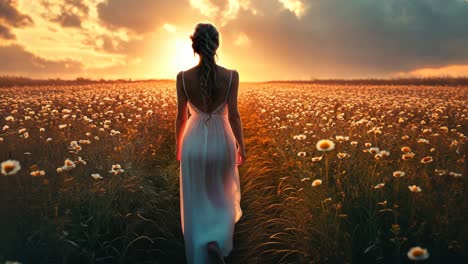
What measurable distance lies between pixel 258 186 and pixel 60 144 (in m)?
3.08

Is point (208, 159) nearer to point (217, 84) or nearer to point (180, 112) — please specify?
point (180, 112)

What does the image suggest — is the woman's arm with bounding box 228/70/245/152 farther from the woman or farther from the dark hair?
the dark hair

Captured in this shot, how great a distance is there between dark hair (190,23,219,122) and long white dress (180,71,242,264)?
0.32m

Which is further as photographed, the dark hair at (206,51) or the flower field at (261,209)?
the dark hair at (206,51)

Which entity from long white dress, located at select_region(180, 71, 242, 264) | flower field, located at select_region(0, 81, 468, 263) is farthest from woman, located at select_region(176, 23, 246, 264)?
flower field, located at select_region(0, 81, 468, 263)

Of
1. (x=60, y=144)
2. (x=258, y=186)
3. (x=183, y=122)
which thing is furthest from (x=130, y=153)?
(x=183, y=122)

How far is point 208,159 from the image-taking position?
15.0 ft

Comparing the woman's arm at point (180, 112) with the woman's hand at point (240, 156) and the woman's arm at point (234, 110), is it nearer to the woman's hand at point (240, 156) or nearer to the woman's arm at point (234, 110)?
the woman's arm at point (234, 110)

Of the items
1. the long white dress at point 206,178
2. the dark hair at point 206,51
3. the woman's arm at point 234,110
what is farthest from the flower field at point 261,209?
the dark hair at point 206,51

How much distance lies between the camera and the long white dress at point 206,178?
14.8 feet

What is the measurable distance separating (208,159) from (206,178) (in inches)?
8.5

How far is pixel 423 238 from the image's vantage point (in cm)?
387

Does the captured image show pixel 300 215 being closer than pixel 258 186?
Yes

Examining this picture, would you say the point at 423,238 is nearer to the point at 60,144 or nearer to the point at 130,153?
the point at 130,153
